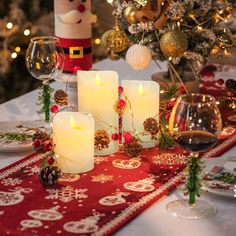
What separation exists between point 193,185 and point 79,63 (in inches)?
37.6

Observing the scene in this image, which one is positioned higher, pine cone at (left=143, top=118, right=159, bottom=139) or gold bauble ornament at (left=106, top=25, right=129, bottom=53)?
gold bauble ornament at (left=106, top=25, right=129, bottom=53)

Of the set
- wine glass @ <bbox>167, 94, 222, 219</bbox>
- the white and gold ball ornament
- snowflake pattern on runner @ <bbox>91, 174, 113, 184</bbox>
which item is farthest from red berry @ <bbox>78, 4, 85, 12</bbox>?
wine glass @ <bbox>167, 94, 222, 219</bbox>

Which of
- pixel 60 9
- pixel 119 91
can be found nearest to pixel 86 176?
pixel 119 91

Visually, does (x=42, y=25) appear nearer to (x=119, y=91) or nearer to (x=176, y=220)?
(x=119, y=91)

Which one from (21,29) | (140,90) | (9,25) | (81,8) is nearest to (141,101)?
(140,90)

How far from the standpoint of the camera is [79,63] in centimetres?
213

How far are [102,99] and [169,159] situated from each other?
0.21 metres

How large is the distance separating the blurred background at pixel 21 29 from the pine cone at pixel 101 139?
1.46 meters

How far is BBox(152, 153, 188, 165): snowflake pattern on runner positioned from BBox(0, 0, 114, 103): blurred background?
1500 mm

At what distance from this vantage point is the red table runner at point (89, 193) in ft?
3.94

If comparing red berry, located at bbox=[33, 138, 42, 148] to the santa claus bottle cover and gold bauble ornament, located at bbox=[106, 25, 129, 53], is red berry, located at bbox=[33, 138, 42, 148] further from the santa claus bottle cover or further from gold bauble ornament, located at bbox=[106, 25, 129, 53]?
the santa claus bottle cover

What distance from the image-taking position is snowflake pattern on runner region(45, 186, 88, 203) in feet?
4.32

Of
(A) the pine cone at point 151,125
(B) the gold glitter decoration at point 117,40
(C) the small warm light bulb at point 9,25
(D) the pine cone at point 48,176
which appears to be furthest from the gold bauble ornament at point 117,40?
(C) the small warm light bulb at point 9,25

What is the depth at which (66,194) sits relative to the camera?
4.39 feet
